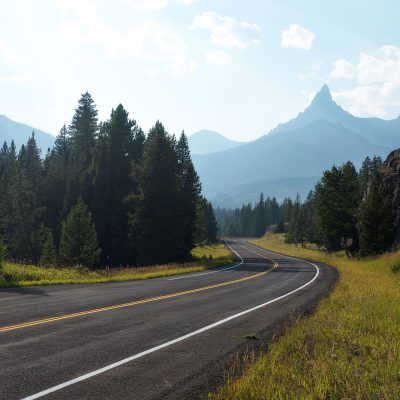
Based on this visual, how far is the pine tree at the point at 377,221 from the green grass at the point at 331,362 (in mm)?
32974

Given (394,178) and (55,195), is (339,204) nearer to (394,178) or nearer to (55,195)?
Answer: (394,178)

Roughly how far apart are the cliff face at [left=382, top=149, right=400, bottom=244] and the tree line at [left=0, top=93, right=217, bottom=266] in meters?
22.4

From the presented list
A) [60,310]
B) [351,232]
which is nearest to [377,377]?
[60,310]

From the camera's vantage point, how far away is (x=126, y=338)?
30.8 feet

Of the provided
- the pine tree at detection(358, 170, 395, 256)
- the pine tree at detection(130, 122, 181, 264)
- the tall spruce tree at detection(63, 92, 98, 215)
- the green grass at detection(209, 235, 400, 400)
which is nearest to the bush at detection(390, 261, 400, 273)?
the green grass at detection(209, 235, 400, 400)

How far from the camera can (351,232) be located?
197 ft

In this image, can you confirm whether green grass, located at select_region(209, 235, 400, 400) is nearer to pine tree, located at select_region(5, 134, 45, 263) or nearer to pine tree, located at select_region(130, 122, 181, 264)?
pine tree, located at select_region(130, 122, 181, 264)

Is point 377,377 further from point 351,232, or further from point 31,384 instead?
point 351,232

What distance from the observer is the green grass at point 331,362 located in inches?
236

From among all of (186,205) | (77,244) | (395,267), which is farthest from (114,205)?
(395,267)

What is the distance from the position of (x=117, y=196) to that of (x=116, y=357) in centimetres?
4769

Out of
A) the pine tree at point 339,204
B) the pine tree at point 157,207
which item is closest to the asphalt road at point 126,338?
the pine tree at point 157,207

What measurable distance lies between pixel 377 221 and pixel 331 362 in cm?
3927

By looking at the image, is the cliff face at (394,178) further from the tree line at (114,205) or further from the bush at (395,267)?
the tree line at (114,205)
